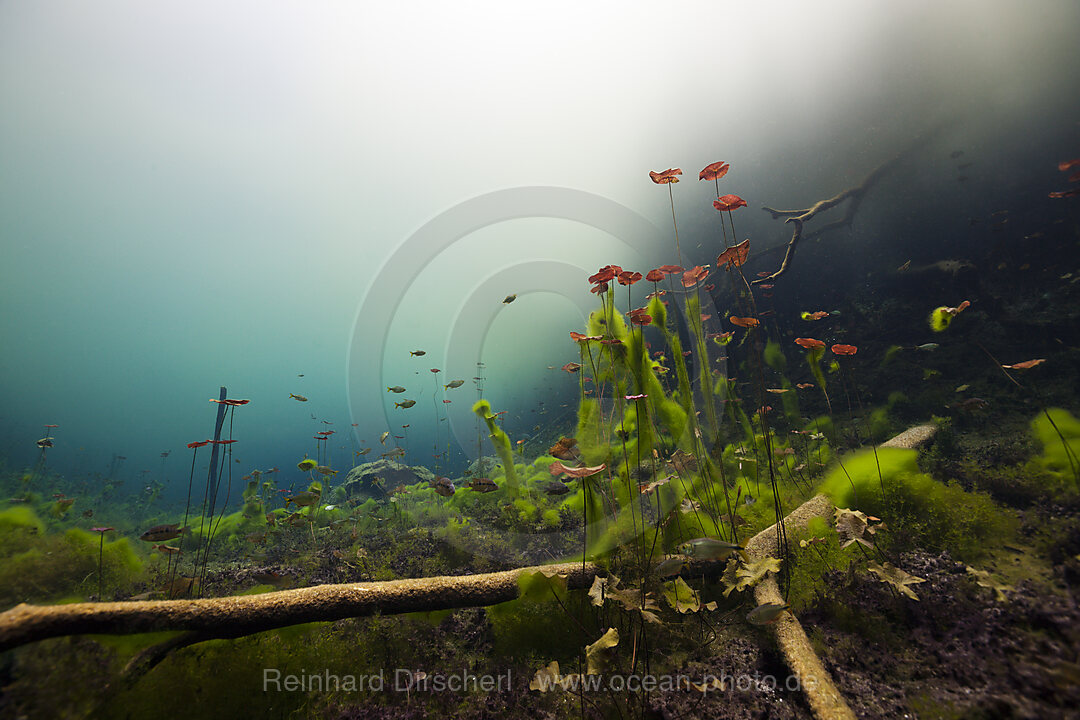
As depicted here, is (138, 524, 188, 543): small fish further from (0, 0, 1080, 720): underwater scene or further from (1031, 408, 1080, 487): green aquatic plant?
(1031, 408, 1080, 487): green aquatic plant

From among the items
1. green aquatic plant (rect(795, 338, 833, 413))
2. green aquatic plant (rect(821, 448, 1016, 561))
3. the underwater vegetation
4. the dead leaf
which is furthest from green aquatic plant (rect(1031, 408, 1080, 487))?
the dead leaf

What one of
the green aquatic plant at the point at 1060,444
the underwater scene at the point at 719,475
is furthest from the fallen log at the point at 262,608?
the green aquatic plant at the point at 1060,444

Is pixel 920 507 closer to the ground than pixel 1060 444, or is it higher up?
closer to the ground

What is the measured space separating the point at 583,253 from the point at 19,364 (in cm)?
9199

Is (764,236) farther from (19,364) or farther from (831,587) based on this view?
(19,364)

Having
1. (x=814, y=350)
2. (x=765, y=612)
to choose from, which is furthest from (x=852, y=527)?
(x=814, y=350)

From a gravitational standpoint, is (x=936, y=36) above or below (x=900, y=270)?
above

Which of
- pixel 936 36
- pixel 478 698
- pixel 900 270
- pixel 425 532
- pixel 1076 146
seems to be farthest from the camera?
pixel 900 270

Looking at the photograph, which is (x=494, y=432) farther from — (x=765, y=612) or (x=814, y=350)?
(x=814, y=350)

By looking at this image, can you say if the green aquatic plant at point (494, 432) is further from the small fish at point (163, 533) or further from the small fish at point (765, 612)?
the small fish at point (765, 612)

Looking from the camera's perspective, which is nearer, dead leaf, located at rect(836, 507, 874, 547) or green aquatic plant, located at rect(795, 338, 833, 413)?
dead leaf, located at rect(836, 507, 874, 547)

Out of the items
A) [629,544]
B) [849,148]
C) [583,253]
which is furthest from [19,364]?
[849,148]

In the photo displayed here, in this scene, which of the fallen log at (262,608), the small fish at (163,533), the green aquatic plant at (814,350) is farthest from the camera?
the small fish at (163,533)

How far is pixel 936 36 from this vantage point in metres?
7.36
